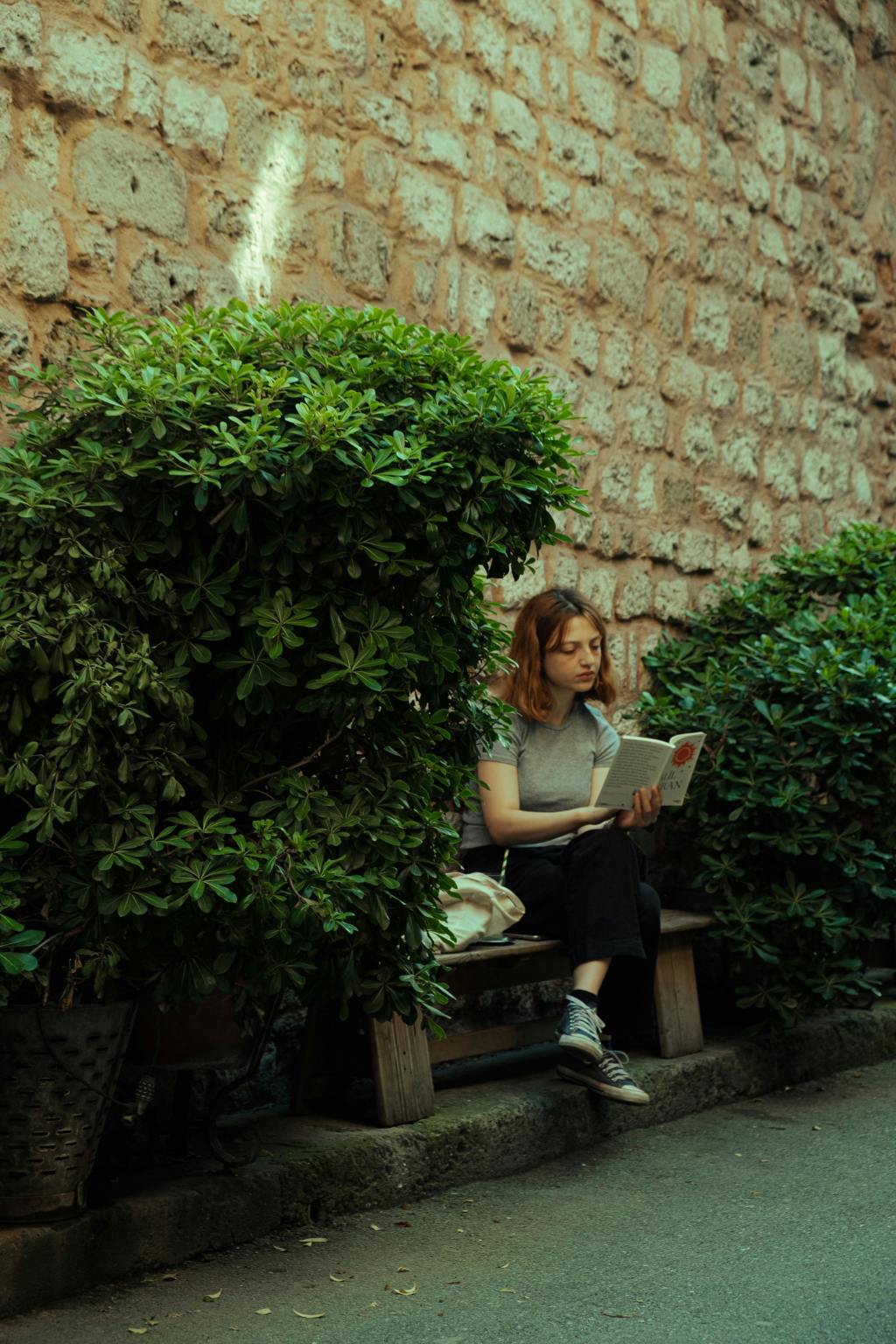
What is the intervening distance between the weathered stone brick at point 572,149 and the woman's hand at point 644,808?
8.02 ft

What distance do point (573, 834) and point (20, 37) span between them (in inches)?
99.5

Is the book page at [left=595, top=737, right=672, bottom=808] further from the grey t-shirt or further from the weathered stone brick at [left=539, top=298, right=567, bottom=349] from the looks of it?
the weathered stone brick at [left=539, top=298, right=567, bottom=349]

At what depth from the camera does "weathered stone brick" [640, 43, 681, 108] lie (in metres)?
5.86

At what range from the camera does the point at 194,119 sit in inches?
159

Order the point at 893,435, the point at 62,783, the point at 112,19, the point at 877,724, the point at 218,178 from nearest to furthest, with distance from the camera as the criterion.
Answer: the point at 62,783 < the point at 112,19 < the point at 218,178 < the point at 877,724 < the point at 893,435

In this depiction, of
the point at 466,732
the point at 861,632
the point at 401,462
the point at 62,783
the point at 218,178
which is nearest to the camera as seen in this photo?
the point at 62,783

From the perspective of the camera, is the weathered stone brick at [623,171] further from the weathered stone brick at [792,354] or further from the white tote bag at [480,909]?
the white tote bag at [480,909]

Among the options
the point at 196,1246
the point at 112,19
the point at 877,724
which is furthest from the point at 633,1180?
the point at 112,19

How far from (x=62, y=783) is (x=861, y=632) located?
124 inches

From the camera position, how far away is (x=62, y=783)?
2.79 metres

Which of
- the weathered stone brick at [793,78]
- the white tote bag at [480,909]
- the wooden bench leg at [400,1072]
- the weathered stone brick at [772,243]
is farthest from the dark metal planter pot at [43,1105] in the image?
the weathered stone brick at [793,78]

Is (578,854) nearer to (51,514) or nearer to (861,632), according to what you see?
(861,632)

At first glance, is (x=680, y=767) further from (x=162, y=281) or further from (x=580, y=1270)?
(x=162, y=281)

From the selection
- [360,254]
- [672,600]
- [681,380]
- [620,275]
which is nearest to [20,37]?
[360,254]
